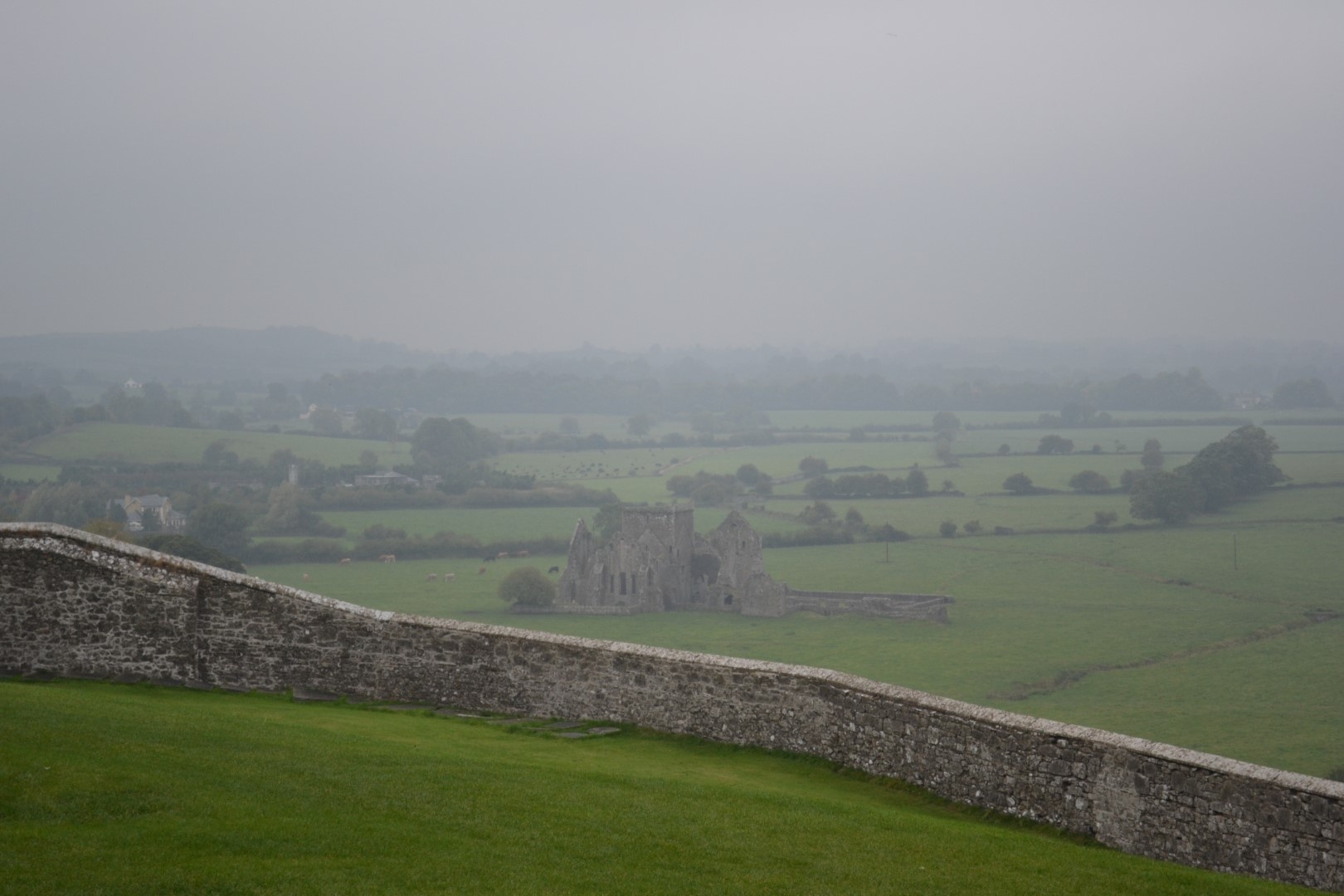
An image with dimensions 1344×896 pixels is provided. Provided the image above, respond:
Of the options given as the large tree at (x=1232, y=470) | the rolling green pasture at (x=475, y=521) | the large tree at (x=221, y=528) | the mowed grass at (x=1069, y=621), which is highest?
the large tree at (x=1232, y=470)

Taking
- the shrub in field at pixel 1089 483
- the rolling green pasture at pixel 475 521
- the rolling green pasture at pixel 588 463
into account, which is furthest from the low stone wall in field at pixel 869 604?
the rolling green pasture at pixel 588 463

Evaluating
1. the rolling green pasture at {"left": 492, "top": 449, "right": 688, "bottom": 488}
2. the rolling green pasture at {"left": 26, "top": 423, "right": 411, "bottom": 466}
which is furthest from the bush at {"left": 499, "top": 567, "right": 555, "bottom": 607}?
the rolling green pasture at {"left": 26, "top": 423, "right": 411, "bottom": 466}

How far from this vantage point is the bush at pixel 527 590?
71312mm

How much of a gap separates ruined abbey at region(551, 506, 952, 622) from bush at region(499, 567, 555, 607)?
32.9 inches

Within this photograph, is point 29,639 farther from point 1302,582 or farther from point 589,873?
point 1302,582

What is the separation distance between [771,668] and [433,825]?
5.54 meters

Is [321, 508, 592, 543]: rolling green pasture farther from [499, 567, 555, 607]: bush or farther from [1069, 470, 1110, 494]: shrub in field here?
[1069, 470, 1110, 494]: shrub in field

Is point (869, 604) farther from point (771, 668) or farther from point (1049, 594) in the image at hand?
point (771, 668)

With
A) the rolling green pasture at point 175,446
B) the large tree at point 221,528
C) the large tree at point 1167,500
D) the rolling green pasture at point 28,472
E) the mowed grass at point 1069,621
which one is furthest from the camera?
the rolling green pasture at point 175,446

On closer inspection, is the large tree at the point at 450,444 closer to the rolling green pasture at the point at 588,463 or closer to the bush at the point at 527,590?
the rolling green pasture at the point at 588,463

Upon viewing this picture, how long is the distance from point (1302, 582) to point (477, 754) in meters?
76.0

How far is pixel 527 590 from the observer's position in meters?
71.6

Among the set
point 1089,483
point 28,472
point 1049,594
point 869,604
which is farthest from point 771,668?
point 1089,483

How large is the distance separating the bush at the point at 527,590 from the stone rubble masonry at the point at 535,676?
56204 mm
